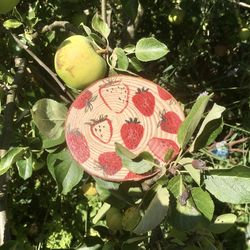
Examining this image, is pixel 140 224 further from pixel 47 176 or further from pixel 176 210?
pixel 47 176

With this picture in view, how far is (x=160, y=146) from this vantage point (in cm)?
91

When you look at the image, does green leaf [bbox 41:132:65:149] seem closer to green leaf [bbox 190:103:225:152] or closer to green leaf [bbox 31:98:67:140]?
green leaf [bbox 31:98:67:140]

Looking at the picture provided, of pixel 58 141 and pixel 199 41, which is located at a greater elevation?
pixel 58 141

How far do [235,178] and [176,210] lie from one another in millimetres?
121

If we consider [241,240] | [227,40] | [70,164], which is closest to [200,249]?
[70,164]

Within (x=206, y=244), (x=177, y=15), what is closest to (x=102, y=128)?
(x=206, y=244)

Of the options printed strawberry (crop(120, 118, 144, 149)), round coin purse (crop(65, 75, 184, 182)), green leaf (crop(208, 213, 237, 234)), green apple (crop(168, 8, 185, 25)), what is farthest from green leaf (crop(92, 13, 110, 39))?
green apple (crop(168, 8, 185, 25))

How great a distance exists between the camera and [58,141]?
1.02 meters

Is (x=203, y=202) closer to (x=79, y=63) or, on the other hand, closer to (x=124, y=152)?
(x=124, y=152)

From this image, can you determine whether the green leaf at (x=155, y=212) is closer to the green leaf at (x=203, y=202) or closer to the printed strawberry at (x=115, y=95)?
the green leaf at (x=203, y=202)

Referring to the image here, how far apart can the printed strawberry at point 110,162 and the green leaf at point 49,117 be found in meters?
0.13

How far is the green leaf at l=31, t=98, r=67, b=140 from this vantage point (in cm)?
97

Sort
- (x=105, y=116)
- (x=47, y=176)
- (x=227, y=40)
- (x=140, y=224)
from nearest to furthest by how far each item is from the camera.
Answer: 1. (x=140, y=224)
2. (x=105, y=116)
3. (x=47, y=176)
4. (x=227, y=40)

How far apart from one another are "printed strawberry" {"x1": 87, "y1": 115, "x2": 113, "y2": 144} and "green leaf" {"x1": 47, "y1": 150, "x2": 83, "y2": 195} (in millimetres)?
109
